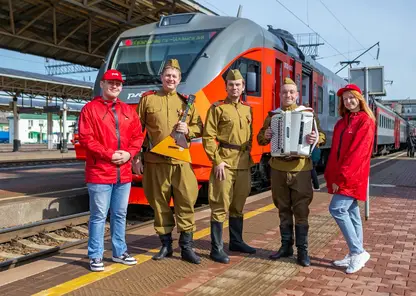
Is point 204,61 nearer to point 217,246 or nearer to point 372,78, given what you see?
point 372,78

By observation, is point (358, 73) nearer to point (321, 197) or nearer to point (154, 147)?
point (321, 197)

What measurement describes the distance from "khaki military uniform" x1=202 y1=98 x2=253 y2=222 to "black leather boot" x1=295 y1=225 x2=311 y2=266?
2.42 feet

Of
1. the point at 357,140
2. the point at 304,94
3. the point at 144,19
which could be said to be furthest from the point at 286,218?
the point at 144,19

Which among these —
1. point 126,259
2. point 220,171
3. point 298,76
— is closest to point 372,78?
point 298,76

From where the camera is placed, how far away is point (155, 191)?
499 centimetres

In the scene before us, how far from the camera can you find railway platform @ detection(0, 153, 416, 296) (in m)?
4.14

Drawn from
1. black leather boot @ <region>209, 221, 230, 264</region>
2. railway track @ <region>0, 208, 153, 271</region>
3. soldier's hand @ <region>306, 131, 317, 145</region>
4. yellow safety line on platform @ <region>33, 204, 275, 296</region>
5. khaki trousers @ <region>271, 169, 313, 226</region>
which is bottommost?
railway track @ <region>0, 208, 153, 271</region>

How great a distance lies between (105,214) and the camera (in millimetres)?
4746

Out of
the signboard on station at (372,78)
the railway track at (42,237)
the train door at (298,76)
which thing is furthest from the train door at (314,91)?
the railway track at (42,237)

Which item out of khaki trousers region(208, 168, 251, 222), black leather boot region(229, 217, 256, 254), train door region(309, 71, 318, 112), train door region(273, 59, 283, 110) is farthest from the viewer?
train door region(309, 71, 318, 112)

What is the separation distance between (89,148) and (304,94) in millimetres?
8335

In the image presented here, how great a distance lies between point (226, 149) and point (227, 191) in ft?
1.45

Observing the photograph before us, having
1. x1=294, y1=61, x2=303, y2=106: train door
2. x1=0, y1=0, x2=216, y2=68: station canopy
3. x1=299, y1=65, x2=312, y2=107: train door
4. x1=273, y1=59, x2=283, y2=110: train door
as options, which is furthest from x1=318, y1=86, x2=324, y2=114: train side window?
x1=0, y1=0, x2=216, y2=68: station canopy

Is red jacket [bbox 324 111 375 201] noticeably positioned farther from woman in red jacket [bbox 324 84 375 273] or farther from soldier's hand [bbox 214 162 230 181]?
soldier's hand [bbox 214 162 230 181]
